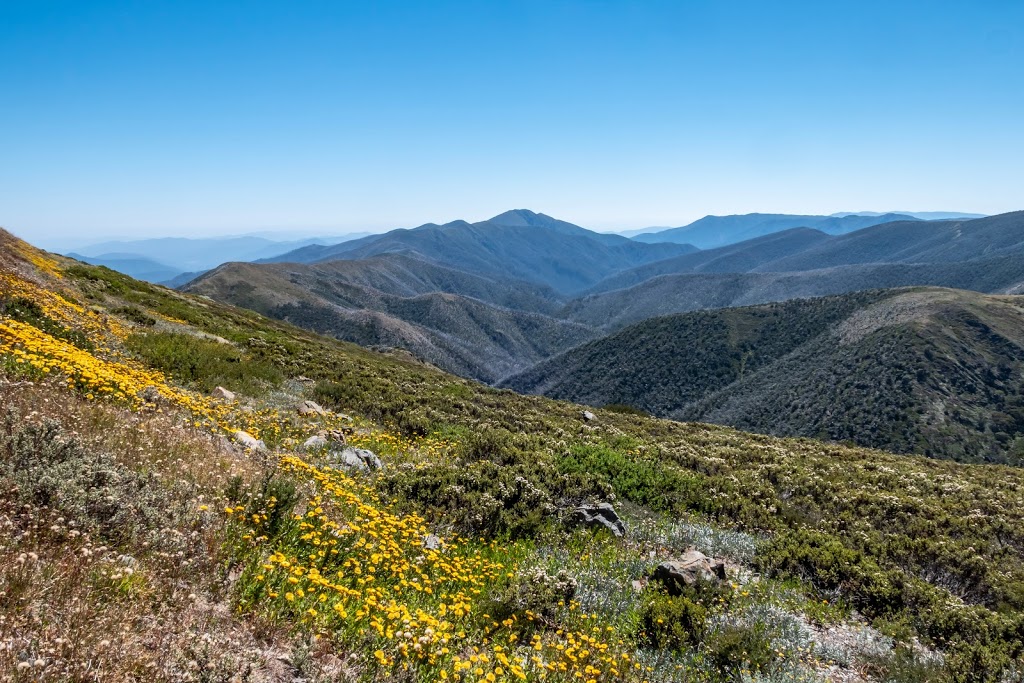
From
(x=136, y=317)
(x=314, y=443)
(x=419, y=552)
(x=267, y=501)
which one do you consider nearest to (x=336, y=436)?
(x=314, y=443)

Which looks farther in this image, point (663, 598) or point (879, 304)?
point (879, 304)

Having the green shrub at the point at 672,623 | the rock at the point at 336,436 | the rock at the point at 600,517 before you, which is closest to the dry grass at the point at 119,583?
the green shrub at the point at 672,623

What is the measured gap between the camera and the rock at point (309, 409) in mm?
14883

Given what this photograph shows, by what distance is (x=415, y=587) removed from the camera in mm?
6367

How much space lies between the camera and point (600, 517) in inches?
419

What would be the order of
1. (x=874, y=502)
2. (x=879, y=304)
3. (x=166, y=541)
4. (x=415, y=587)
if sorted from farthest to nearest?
(x=879, y=304)
(x=874, y=502)
(x=415, y=587)
(x=166, y=541)

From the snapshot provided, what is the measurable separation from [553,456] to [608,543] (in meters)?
4.90

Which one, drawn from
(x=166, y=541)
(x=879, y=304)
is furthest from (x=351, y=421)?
(x=879, y=304)

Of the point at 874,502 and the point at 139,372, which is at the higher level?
the point at 139,372

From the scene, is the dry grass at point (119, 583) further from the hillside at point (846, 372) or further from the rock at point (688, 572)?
the hillside at point (846, 372)

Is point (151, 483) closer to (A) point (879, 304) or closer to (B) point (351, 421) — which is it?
(B) point (351, 421)

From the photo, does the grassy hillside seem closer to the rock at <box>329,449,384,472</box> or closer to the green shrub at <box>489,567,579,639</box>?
the green shrub at <box>489,567,579,639</box>

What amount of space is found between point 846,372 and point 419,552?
3711 inches

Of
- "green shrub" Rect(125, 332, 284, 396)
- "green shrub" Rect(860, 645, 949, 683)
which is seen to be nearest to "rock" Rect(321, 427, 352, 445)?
"green shrub" Rect(125, 332, 284, 396)
